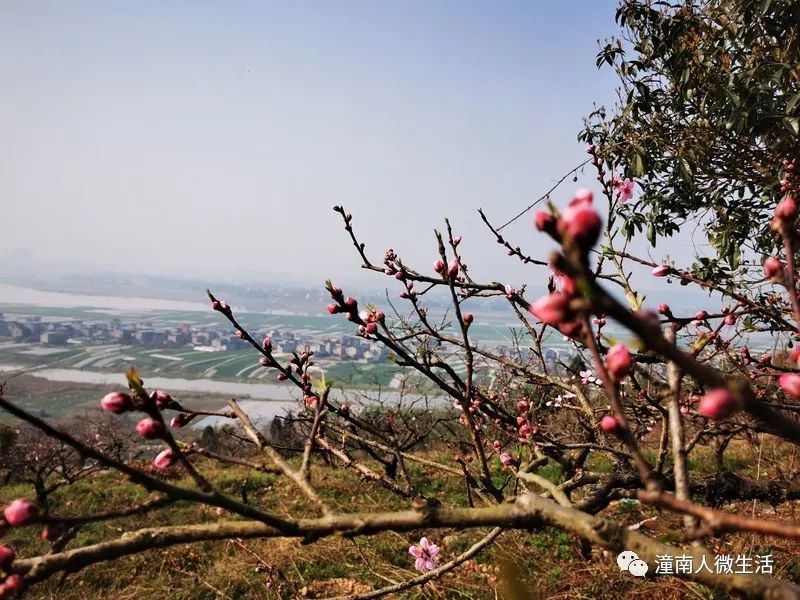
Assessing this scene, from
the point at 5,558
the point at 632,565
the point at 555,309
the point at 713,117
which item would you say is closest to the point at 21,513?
the point at 5,558

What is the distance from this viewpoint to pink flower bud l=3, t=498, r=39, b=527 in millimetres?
685

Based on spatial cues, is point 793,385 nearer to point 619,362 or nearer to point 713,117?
point 619,362

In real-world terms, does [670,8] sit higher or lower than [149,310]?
higher

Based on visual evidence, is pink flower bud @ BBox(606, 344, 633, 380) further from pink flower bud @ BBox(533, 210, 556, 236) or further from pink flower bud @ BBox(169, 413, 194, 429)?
pink flower bud @ BBox(169, 413, 194, 429)

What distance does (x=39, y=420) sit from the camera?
63cm

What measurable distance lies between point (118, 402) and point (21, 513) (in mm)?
221

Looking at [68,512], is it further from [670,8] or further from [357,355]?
[357,355]

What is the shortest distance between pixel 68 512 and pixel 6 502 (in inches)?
95.4

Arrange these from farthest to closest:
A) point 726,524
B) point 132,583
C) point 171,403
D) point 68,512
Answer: point 68,512 → point 132,583 → point 171,403 → point 726,524

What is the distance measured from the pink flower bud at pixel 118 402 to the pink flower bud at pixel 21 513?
0.62ft

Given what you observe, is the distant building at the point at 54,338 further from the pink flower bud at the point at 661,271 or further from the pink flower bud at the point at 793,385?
the pink flower bud at the point at 793,385

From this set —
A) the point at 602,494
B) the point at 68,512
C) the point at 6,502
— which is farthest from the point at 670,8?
the point at 6,502

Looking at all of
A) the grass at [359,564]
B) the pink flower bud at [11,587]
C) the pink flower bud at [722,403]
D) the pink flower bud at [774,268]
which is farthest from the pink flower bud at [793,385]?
the grass at [359,564]

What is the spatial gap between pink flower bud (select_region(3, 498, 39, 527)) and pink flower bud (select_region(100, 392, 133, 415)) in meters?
0.19
